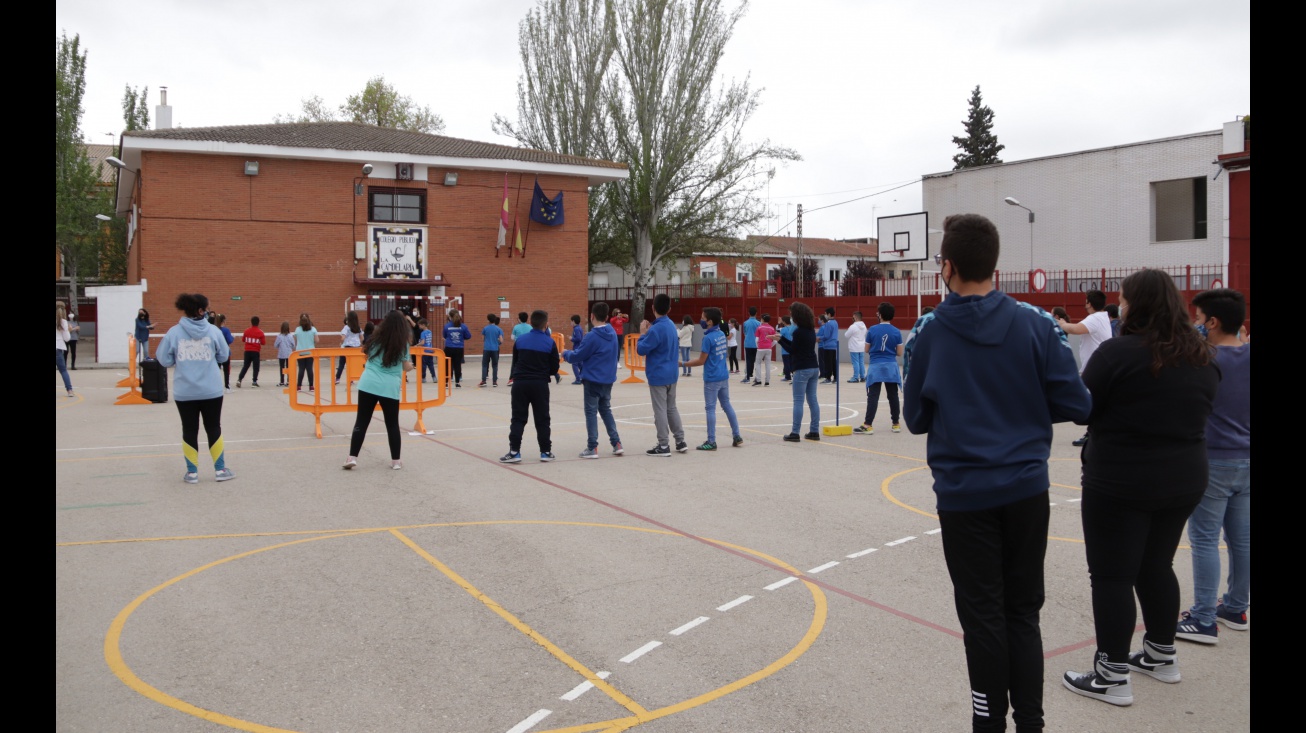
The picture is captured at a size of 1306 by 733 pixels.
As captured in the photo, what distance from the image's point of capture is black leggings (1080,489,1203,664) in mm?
4117

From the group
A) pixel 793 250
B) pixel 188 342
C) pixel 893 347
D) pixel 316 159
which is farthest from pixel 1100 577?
pixel 793 250

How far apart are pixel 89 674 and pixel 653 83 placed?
3860 centimetres

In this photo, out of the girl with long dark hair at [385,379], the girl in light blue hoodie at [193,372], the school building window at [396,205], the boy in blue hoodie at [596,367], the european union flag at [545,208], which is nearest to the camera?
the girl in light blue hoodie at [193,372]

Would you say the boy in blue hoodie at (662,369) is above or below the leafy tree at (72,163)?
below

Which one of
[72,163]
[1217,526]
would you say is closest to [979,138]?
[72,163]

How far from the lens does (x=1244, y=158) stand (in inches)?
1227

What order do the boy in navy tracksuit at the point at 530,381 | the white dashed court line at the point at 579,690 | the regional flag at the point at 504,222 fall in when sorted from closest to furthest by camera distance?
the white dashed court line at the point at 579,690 → the boy in navy tracksuit at the point at 530,381 → the regional flag at the point at 504,222

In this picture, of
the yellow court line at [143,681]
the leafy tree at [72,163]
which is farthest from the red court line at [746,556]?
the leafy tree at [72,163]

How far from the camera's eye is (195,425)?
938 centimetres

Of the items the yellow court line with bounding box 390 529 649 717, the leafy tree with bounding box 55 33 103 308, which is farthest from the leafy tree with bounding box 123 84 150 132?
the yellow court line with bounding box 390 529 649 717

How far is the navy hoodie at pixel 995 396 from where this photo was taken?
3.45 m

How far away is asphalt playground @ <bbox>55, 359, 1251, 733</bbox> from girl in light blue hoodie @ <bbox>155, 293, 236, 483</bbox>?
20.3 inches

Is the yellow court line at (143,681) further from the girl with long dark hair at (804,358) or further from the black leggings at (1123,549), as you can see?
the girl with long dark hair at (804,358)

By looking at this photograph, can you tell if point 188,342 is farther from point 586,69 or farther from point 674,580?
point 586,69
